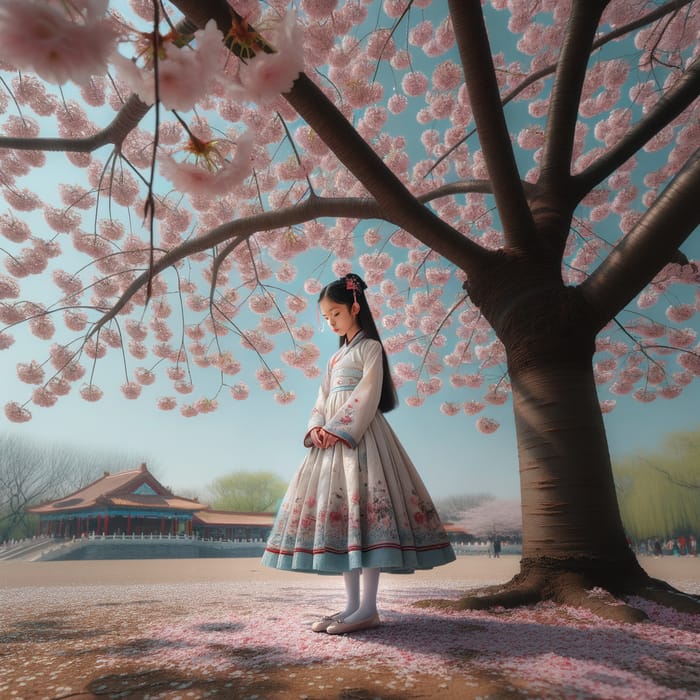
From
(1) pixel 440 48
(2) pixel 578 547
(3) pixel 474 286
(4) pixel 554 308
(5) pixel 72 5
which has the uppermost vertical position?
(1) pixel 440 48

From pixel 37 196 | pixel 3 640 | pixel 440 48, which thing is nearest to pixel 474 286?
pixel 3 640

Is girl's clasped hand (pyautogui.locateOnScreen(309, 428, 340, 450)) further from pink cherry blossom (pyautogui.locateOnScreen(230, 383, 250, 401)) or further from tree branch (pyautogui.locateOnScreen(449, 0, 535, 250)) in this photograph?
pink cherry blossom (pyautogui.locateOnScreen(230, 383, 250, 401))

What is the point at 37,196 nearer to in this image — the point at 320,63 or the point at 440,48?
the point at 320,63

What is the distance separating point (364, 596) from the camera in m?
2.15

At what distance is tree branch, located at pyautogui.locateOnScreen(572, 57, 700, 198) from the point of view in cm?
335

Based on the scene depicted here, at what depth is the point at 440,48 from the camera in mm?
6137

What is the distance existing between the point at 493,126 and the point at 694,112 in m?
5.56

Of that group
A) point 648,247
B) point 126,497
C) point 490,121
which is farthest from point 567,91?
point 126,497

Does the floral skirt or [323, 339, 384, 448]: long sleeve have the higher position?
[323, 339, 384, 448]: long sleeve

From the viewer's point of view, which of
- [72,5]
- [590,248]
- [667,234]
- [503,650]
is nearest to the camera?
[72,5]

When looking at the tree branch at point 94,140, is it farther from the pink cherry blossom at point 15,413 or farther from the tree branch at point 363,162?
the pink cherry blossom at point 15,413

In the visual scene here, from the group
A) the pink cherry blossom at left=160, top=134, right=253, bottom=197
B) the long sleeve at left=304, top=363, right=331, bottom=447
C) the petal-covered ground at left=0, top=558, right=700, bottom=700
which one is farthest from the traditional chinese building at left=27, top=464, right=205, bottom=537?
the pink cherry blossom at left=160, top=134, right=253, bottom=197

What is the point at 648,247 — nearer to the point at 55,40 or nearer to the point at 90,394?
the point at 55,40

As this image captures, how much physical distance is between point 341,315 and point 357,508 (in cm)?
111
